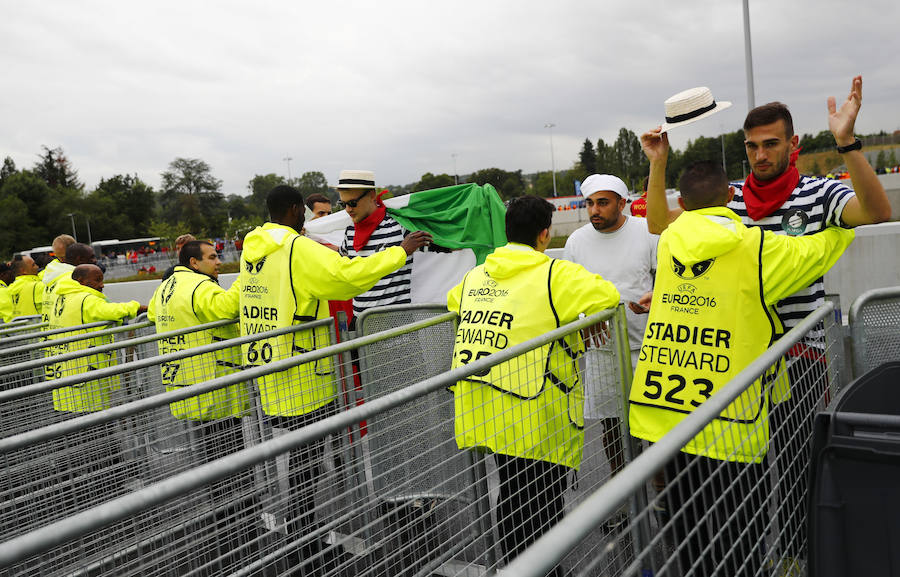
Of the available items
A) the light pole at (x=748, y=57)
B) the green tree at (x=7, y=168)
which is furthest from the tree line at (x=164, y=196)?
the light pole at (x=748, y=57)

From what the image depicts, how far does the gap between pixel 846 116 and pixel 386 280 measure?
327 cm

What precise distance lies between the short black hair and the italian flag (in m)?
1.14

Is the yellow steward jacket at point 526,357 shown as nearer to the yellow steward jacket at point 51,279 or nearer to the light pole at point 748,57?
the yellow steward jacket at point 51,279

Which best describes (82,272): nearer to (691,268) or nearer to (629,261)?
(629,261)

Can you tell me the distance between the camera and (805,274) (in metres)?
2.54

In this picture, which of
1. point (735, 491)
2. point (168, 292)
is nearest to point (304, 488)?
point (735, 491)

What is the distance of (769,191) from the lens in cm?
307

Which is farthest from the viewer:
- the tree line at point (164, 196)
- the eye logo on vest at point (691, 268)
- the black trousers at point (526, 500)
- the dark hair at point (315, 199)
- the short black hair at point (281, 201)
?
the tree line at point (164, 196)

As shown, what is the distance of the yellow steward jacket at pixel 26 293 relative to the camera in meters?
10.3

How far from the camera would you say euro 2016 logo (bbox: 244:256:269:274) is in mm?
4168

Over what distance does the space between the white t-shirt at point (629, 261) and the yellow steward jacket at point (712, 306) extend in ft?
4.81

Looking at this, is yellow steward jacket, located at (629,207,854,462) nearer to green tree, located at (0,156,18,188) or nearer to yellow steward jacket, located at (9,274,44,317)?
yellow steward jacket, located at (9,274,44,317)

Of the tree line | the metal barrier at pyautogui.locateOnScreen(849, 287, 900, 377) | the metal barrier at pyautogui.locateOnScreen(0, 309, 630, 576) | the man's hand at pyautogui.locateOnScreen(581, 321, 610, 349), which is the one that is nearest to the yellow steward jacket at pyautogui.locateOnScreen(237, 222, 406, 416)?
the metal barrier at pyautogui.locateOnScreen(0, 309, 630, 576)

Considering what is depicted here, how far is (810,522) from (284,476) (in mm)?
1833
